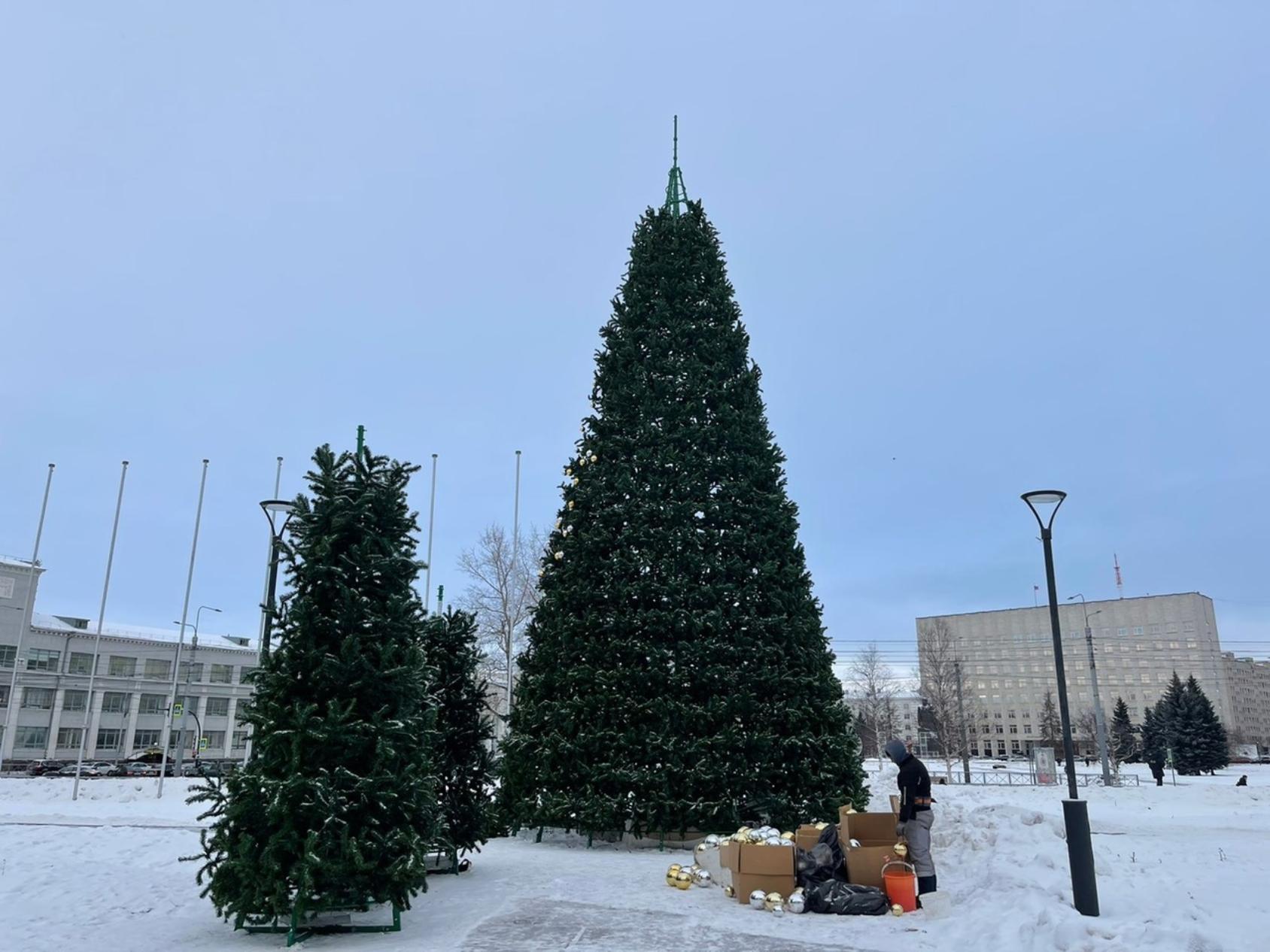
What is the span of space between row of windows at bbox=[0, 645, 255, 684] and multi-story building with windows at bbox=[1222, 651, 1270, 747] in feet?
429

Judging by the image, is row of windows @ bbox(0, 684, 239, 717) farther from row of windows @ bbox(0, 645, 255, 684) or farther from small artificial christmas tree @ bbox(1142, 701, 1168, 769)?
small artificial christmas tree @ bbox(1142, 701, 1168, 769)

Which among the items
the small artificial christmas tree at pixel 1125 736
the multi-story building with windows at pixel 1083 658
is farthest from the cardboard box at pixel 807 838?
the multi-story building with windows at pixel 1083 658

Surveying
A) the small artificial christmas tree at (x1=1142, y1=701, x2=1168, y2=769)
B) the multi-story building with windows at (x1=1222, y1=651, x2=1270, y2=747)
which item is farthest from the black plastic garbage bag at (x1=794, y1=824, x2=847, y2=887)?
the multi-story building with windows at (x1=1222, y1=651, x2=1270, y2=747)

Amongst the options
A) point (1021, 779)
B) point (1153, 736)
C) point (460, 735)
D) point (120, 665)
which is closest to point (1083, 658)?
point (1153, 736)

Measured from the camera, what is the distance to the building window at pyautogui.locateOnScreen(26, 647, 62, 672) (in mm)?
67875

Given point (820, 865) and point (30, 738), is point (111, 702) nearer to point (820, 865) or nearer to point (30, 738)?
point (30, 738)

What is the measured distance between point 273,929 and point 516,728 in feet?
24.1

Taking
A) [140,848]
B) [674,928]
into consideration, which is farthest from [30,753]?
[674,928]

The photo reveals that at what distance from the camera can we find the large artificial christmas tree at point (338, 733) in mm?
7691

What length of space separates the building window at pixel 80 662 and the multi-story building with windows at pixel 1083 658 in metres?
102

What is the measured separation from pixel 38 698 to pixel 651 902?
76.3 metres

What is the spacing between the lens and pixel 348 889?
8.13m

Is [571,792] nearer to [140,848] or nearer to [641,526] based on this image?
[641,526]

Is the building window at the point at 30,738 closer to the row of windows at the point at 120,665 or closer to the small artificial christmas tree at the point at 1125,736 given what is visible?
the row of windows at the point at 120,665
